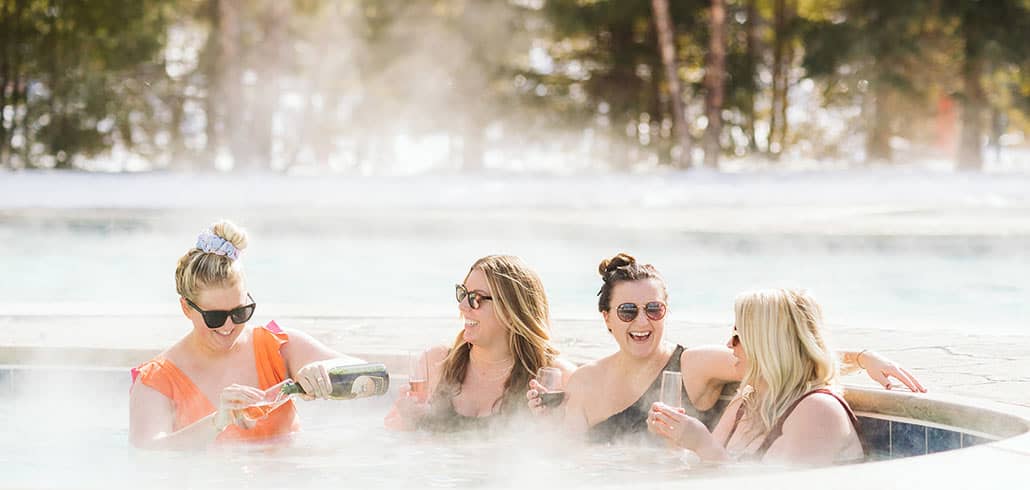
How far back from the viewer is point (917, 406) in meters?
4.02

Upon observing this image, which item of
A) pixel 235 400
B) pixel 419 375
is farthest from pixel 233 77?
pixel 235 400

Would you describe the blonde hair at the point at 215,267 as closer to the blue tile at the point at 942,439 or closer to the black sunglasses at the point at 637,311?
the black sunglasses at the point at 637,311

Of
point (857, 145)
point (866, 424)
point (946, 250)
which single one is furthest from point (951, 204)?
point (857, 145)

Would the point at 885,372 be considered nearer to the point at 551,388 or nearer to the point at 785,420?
the point at 785,420

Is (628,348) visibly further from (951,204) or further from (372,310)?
(951,204)

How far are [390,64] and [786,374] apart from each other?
75.0ft

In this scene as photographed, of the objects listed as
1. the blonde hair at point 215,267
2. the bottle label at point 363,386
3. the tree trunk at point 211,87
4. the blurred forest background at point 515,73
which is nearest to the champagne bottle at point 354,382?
the bottle label at point 363,386

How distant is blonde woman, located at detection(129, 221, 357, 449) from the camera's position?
3834mm

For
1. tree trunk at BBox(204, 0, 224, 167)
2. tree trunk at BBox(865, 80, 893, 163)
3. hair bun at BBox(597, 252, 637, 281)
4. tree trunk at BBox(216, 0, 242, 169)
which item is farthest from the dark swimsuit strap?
tree trunk at BBox(204, 0, 224, 167)

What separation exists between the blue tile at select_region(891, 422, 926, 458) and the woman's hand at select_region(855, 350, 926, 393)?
12 cm

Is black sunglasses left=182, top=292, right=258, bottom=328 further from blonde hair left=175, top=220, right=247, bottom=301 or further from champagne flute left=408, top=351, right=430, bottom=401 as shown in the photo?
champagne flute left=408, top=351, right=430, bottom=401

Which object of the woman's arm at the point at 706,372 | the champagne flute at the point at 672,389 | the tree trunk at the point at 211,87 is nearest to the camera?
the champagne flute at the point at 672,389

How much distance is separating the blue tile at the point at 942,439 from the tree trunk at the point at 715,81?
58.6 ft

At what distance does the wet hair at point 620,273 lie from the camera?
161 inches
